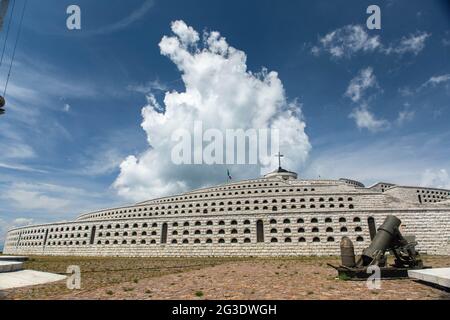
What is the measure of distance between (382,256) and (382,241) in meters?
0.54

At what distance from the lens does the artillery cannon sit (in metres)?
9.51

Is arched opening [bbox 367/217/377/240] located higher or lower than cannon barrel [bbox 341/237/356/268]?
higher

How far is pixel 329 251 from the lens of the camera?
98.2 ft

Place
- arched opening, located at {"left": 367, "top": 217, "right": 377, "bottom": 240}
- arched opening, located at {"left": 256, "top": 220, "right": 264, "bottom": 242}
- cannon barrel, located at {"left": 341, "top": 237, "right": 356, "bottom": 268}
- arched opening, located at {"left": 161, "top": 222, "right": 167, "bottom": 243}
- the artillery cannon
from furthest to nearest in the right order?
arched opening, located at {"left": 161, "top": 222, "right": 167, "bottom": 243}, arched opening, located at {"left": 256, "top": 220, "right": 264, "bottom": 242}, arched opening, located at {"left": 367, "top": 217, "right": 377, "bottom": 240}, cannon barrel, located at {"left": 341, "top": 237, "right": 356, "bottom": 268}, the artillery cannon

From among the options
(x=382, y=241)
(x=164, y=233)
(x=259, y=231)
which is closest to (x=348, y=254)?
(x=382, y=241)

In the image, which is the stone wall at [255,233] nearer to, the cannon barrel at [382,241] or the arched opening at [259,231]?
the arched opening at [259,231]

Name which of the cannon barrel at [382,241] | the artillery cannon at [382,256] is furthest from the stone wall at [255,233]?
the cannon barrel at [382,241]

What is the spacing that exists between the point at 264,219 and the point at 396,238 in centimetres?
2277

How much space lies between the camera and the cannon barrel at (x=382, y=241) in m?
9.69

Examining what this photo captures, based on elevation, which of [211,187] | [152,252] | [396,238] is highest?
[211,187]

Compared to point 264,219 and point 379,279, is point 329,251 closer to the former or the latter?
point 264,219

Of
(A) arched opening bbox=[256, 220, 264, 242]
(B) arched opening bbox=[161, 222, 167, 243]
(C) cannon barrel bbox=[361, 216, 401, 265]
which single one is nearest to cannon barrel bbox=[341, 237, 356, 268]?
(C) cannon barrel bbox=[361, 216, 401, 265]

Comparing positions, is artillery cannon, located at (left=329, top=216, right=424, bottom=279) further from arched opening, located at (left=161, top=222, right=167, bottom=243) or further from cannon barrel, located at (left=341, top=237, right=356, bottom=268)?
arched opening, located at (left=161, top=222, right=167, bottom=243)
